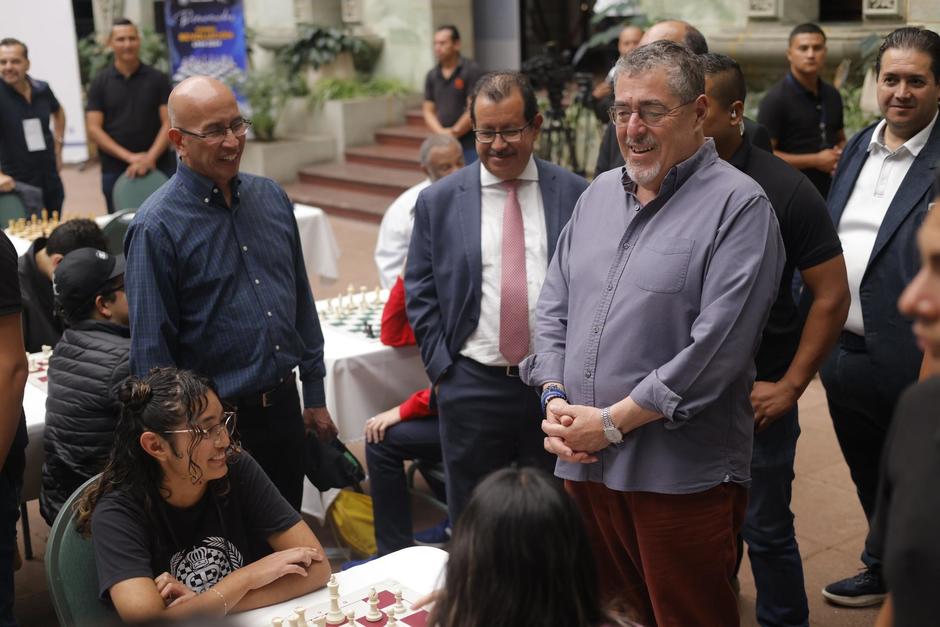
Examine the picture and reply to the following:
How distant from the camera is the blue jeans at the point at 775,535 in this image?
11.2ft

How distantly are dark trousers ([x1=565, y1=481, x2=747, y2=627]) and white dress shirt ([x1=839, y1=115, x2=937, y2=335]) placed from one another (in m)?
1.00

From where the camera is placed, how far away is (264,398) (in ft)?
11.6

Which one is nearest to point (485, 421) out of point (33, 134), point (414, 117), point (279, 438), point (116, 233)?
point (279, 438)

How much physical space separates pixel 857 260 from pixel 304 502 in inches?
96.6

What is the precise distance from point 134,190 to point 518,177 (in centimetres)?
485

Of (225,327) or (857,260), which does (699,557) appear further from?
(225,327)

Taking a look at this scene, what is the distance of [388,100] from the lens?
13.2 meters

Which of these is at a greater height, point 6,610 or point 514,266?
point 514,266

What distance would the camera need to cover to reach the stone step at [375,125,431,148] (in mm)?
12578

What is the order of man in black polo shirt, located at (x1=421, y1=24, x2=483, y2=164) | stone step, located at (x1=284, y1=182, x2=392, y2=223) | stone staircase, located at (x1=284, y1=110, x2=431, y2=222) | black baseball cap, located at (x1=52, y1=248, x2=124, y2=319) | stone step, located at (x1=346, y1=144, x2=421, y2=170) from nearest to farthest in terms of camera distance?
1. black baseball cap, located at (x1=52, y1=248, x2=124, y2=319)
2. man in black polo shirt, located at (x1=421, y1=24, x2=483, y2=164)
3. stone step, located at (x1=284, y1=182, x2=392, y2=223)
4. stone staircase, located at (x1=284, y1=110, x2=431, y2=222)
5. stone step, located at (x1=346, y1=144, x2=421, y2=170)

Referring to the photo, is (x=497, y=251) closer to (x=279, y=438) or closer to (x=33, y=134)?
(x=279, y=438)

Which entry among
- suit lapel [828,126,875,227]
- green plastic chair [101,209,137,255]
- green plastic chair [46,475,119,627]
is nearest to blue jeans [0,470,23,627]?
green plastic chair [46,475,119,627]

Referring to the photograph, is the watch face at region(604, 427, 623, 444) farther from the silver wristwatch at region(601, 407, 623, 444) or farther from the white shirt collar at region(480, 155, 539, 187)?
the white shirt collar at region(480, 155, 539, 187)

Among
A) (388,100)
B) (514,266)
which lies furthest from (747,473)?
(388,100)
